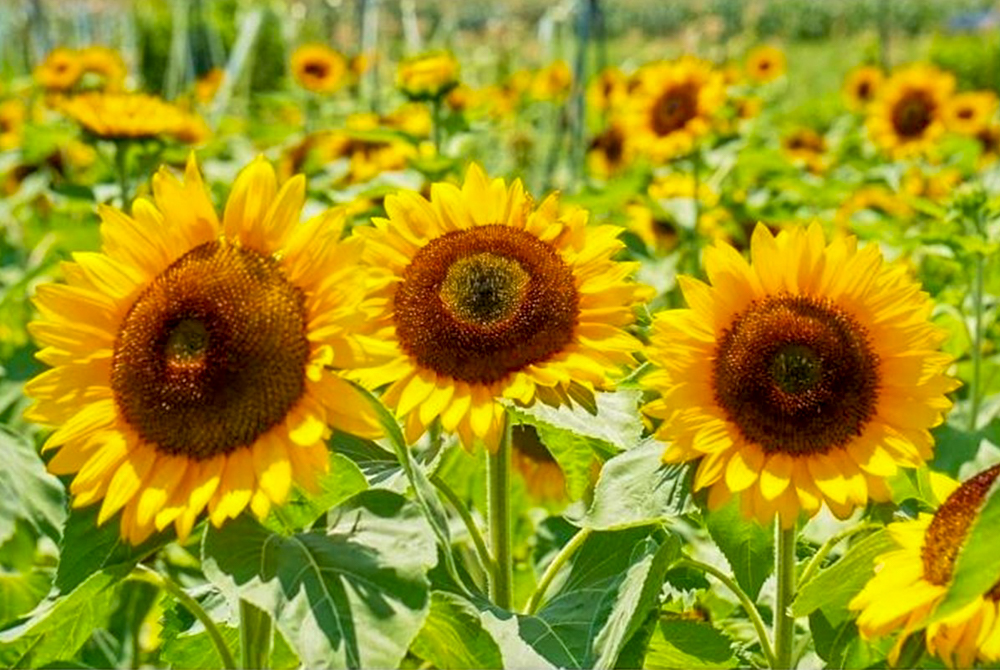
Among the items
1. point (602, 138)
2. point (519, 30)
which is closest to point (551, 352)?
point (602, 138)

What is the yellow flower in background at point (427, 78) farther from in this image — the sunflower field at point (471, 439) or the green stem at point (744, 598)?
the green stem at point (744, 598)

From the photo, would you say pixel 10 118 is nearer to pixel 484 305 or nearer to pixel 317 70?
pixel 317 70

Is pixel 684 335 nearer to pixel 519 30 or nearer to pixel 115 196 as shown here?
pixel 115 196

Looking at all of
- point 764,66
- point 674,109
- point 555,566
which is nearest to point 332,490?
point 555,566

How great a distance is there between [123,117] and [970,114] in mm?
2247

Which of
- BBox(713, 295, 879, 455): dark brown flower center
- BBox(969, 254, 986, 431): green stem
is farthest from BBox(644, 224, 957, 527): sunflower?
BBox(969, 254, 986, 431): green stem

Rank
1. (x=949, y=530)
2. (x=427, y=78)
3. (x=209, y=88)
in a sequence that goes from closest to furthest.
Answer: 1. (x=949, y=530)
2. (x=427, y=78)
3. (x=209, y=88)

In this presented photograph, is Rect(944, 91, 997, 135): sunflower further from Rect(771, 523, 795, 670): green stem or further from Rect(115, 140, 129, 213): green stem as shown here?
Rect(771, 523, 795, 670): green stem

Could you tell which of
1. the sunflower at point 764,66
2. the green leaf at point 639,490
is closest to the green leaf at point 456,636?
the green leaf at point 639,490

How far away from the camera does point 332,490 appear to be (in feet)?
3.43

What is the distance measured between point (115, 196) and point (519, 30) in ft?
13.9

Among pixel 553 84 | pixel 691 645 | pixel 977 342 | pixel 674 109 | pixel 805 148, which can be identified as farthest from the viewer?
pixel 553 84

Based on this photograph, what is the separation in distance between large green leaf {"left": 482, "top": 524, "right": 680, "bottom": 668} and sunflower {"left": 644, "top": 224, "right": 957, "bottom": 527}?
73 millimetres

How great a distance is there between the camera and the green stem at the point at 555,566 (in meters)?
1.18
